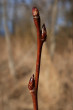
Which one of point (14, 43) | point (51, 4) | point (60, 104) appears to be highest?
point (51, 4)

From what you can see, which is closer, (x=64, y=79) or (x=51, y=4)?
(x=64, y=79)

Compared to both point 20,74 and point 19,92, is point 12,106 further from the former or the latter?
point 20,74

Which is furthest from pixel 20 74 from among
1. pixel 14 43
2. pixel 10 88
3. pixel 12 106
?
pixel 14 43

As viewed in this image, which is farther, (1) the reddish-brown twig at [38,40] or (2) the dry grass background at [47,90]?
(2) the dry grass background at [47,90]

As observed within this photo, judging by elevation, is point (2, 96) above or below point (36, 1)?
below

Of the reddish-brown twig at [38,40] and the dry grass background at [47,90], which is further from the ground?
the reddish-brown twig at [38,40]

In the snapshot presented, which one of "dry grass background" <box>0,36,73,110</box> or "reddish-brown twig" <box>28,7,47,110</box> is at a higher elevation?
"reddish-brown twig" <box>28,7,47,110</box>

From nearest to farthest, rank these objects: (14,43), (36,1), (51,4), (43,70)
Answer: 1. (36,1)
2. (43,70)
3. (51,4)
4. (14,43)

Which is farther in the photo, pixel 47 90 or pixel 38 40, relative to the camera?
pixel 47 90

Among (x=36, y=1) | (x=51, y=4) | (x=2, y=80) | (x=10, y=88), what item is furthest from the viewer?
(x=2, y=80)

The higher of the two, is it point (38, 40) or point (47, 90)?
point (38, 40)

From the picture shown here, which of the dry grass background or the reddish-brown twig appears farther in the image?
the dry grass background
